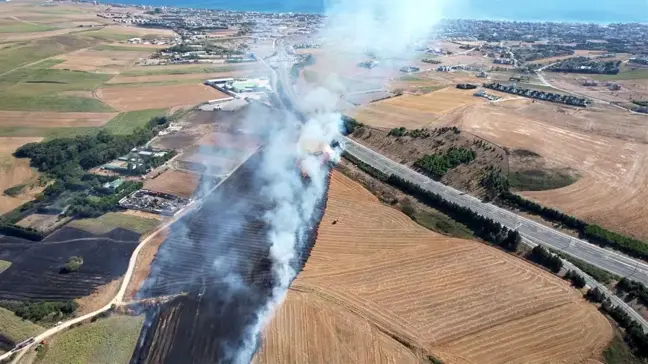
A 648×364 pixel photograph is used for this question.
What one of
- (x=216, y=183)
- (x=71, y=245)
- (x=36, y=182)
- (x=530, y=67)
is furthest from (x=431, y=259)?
(x=530, y=67)

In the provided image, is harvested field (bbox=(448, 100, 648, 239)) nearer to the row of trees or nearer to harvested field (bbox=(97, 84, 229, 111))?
the row of trees

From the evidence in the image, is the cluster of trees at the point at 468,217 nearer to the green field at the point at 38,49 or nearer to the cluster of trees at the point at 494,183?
the cluster of trees at the point at 494,183

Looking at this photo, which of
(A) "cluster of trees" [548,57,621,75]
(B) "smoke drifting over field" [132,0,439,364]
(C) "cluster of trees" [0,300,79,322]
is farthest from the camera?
(A) "cluster of trees" [548,57,621,75]

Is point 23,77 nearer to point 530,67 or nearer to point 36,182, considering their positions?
point 36,182

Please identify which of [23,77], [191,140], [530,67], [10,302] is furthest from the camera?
[530,67]

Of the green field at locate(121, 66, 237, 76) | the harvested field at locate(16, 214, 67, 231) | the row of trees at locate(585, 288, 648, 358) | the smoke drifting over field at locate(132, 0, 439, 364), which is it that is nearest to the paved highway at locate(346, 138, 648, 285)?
the row of trees at locate(585, 288, 648, 358)

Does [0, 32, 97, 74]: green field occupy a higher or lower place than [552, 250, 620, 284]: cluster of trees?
lower

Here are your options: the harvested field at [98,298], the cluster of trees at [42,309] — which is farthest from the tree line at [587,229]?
the cluster of trees at [42,309]
